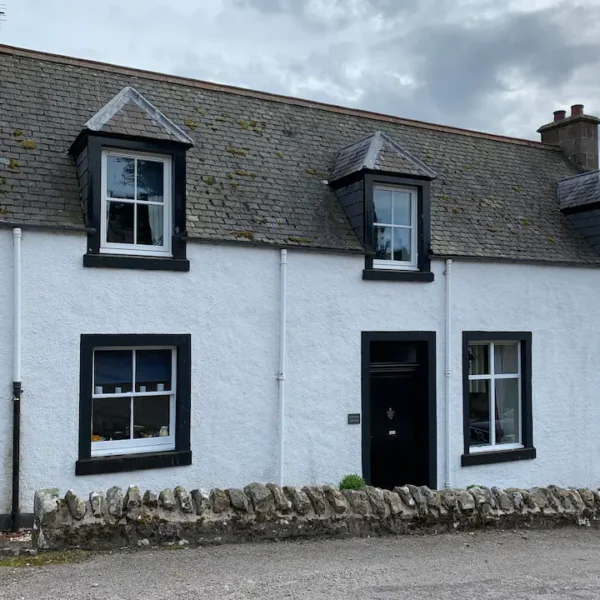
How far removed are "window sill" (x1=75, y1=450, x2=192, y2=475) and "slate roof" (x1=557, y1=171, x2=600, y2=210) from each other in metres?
9.39

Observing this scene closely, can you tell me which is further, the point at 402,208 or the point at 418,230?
the point at 402,208

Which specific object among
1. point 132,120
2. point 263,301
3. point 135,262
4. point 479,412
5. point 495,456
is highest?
point 132,120

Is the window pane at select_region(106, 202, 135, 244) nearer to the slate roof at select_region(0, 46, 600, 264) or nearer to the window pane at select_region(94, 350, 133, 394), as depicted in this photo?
the slate roof at select_region(0, 46, 600, 264)

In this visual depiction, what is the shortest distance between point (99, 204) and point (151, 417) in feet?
9.95

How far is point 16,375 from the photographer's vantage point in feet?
28.8

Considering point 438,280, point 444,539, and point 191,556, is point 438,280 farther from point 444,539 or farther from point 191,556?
point 191,556

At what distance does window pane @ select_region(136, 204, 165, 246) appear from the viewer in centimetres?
999

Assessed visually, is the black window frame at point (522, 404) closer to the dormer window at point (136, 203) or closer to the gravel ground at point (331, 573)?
the gravel ground at point (331, 573)

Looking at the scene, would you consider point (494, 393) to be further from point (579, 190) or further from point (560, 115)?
point (560, 115)

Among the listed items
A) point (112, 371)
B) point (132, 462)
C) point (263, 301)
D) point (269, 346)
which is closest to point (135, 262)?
point (112, 371)

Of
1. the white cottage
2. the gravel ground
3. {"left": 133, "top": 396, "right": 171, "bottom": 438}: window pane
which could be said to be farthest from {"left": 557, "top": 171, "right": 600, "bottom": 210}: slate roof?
{"left": 133, "top": 396, "right": 171, "bottom": 438}: window pane

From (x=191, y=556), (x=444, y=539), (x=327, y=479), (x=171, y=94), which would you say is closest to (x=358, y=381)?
(x=327, y=479)

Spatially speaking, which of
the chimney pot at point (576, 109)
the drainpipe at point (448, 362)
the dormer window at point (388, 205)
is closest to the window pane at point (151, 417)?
the dormer window at point (388, 205)

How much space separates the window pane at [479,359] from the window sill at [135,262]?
555 cm
